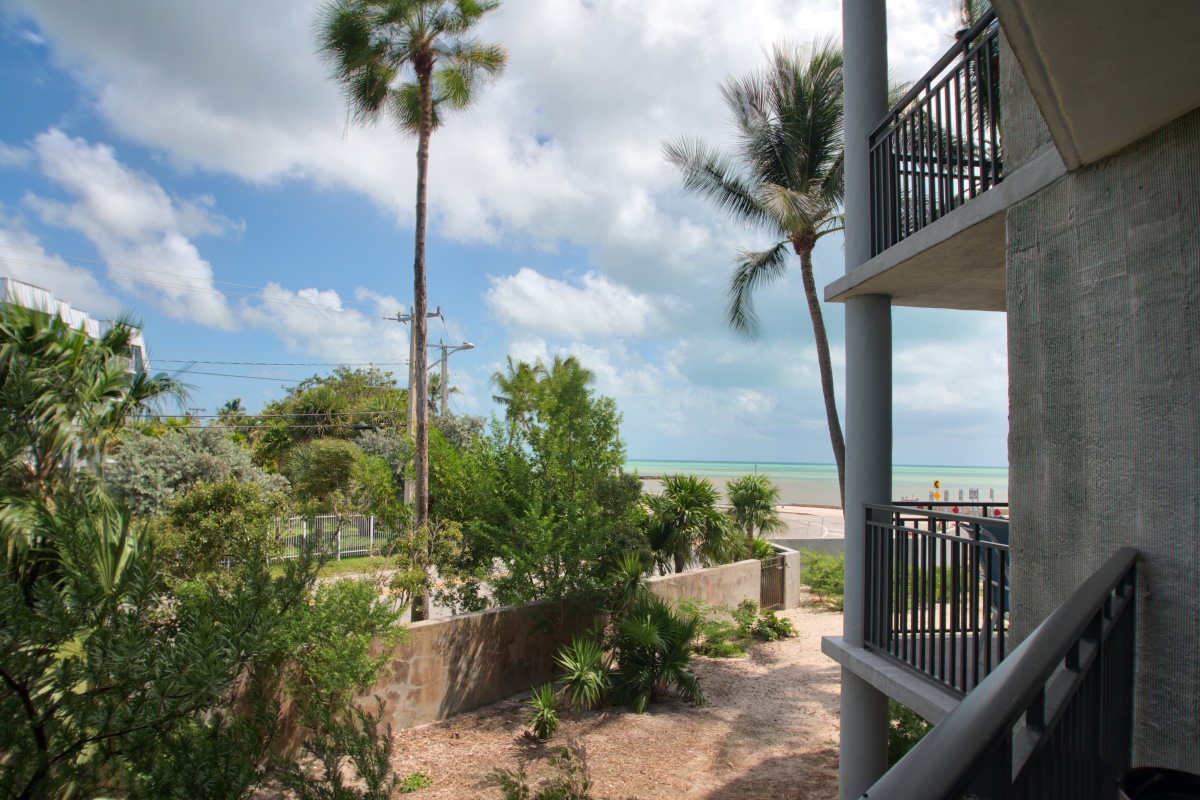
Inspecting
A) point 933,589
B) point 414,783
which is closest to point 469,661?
point 414,783

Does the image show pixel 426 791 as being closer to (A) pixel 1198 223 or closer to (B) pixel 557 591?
(B) pixel 557 591

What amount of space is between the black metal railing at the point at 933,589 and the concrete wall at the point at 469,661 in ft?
20.0

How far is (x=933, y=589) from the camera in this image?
4.41 m

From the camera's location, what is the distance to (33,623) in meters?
2.74

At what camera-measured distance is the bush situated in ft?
55.0

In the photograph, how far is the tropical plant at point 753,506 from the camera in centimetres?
1828

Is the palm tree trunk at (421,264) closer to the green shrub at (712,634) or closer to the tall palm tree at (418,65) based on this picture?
the tall palm tree at (418,65)

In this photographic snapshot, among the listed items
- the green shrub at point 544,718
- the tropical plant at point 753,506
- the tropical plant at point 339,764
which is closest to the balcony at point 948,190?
the tropical plant at point 339,764

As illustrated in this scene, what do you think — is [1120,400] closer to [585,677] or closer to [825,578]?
[585,677]

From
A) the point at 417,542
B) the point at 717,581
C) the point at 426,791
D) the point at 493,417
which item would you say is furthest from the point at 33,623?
the point at 717,581

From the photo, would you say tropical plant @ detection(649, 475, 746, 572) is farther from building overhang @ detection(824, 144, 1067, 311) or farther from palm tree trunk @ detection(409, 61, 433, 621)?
building overhang @ detection(824, 144, 1067, 311)

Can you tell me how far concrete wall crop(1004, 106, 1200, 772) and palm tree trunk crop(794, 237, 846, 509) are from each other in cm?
812

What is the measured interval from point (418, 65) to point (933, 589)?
12831 mm

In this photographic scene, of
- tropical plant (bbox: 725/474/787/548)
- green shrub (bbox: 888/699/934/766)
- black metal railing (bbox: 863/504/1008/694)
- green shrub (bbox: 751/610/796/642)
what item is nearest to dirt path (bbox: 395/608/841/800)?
green shrub (bbox: 888/699/934/766)
